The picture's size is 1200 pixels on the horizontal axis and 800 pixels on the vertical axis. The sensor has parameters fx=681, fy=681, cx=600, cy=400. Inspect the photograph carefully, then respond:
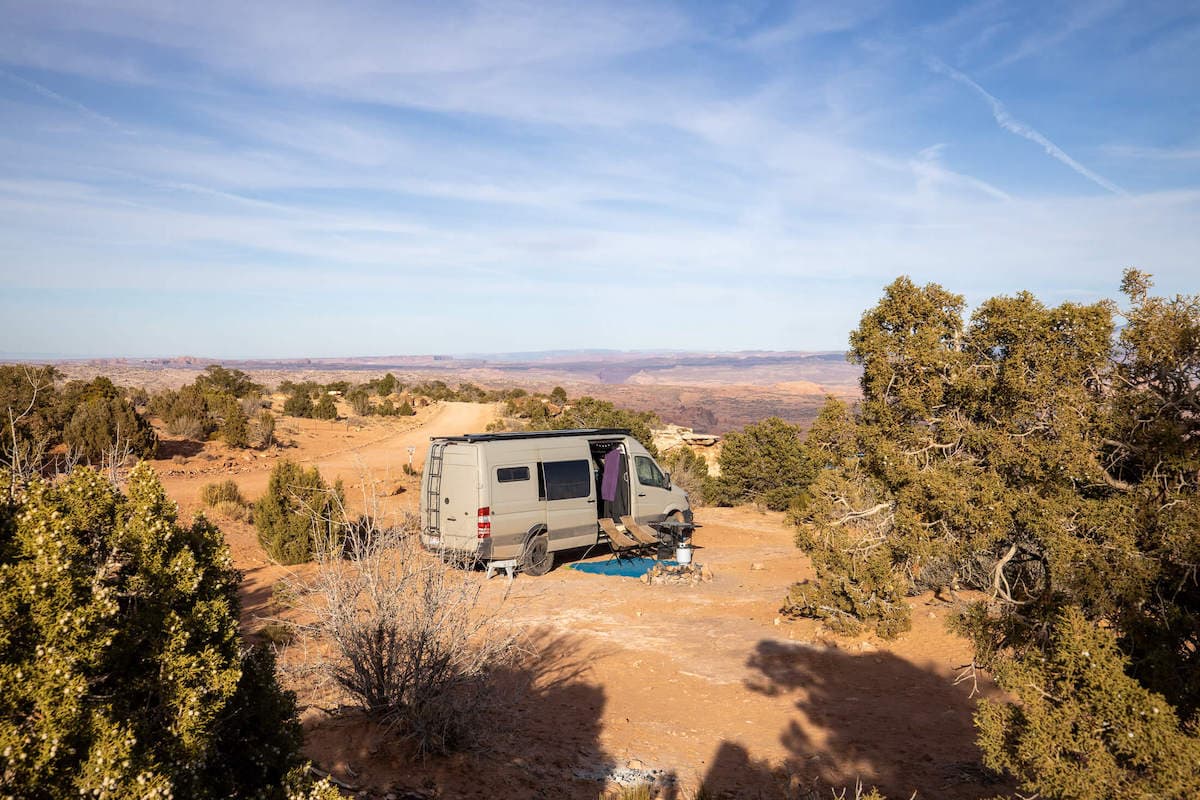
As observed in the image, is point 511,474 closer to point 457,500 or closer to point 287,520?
point 457,500

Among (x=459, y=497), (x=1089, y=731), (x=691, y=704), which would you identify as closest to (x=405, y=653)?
(x=691, y=704)

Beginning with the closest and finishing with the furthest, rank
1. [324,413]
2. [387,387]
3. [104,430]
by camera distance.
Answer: [104,430], [324,413], [387,387]

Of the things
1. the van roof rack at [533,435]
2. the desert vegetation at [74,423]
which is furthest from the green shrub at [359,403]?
the van roof rack at [533,435]

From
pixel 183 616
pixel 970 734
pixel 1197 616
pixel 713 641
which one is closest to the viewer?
pixel 183 616

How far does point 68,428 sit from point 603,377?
164 m

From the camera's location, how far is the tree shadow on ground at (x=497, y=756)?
498cm

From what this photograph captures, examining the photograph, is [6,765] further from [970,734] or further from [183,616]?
[970,734]

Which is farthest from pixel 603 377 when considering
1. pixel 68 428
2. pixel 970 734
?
pixel 970 734

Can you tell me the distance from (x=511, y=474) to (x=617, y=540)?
2703mm

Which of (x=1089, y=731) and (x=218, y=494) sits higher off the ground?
(x=1089, y=731)

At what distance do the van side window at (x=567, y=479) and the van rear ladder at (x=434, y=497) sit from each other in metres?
1.80

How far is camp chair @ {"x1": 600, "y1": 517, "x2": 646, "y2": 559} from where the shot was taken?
1295cm

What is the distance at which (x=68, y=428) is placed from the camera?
1808 centimetres

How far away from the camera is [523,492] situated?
38.5 ft
